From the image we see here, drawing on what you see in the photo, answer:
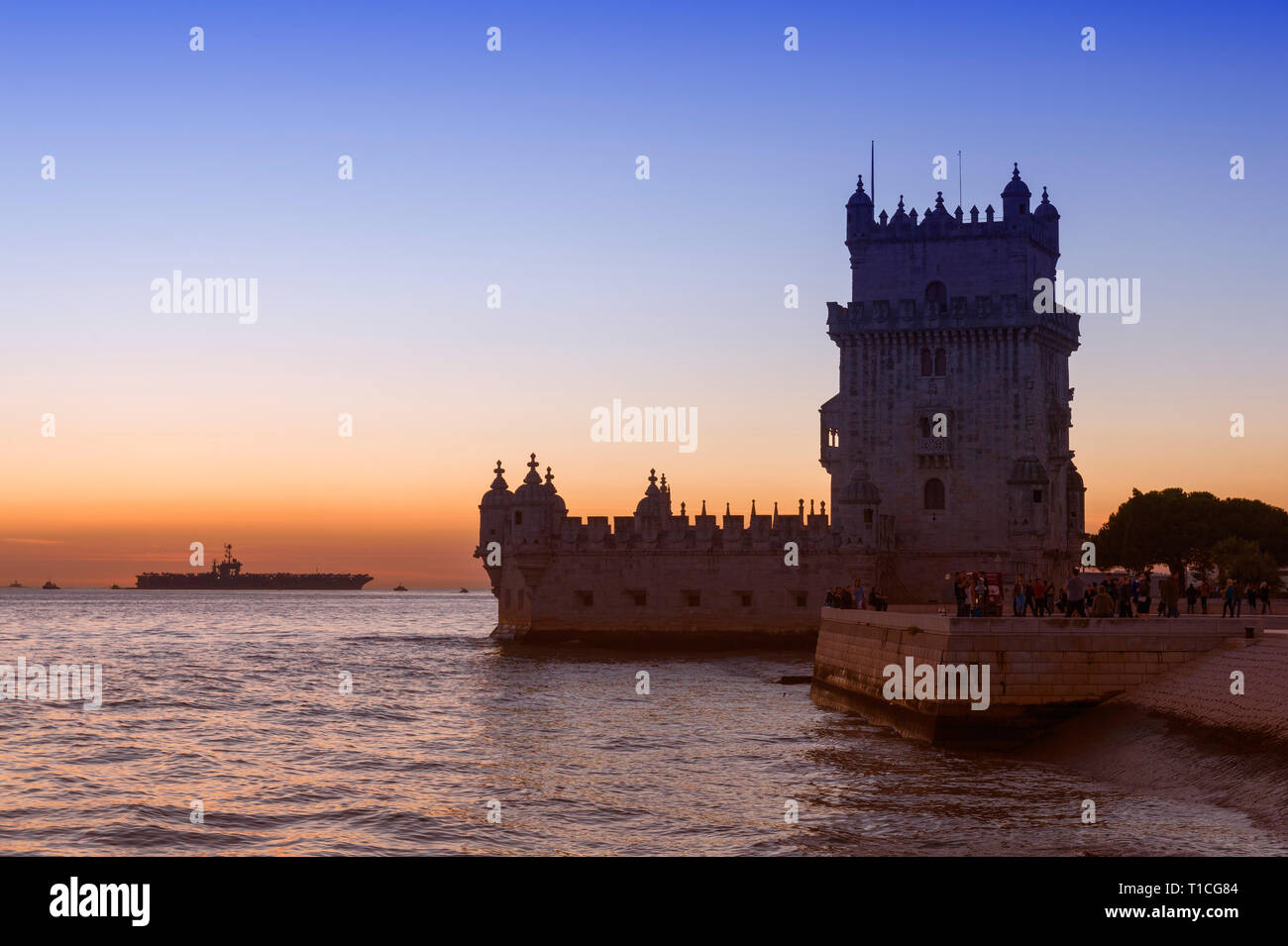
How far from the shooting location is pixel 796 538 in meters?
60.6

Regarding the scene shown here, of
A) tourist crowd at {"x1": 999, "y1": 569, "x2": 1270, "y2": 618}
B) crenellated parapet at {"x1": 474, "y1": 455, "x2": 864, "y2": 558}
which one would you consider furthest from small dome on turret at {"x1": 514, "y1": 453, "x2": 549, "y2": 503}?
tourist crowd at {"x1": 999, "y1": 569, "x2": 1270, "y2": 618}

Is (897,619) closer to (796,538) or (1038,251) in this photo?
(796,538)

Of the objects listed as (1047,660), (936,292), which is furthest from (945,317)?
(1047,660)

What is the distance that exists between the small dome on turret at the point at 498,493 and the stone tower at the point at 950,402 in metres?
16.3

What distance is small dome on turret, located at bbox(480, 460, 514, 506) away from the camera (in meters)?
69.2

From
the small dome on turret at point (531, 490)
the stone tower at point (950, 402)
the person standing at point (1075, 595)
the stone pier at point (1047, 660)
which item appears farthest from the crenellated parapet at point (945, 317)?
the stone pier at point (1047, 660)

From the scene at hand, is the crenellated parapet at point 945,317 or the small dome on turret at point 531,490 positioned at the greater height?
the crenellated parapet at point 945,317

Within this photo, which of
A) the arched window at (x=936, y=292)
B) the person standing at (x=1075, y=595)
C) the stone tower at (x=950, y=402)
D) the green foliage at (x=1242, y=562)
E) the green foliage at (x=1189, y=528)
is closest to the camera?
the person standing at (x=1075, y=595)

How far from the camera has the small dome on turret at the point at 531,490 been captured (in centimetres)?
6425

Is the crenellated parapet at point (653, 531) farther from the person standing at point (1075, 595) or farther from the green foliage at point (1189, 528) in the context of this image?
the green foliage at point (1189, 528)

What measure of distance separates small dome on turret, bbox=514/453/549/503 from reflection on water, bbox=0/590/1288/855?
15243 millimetres

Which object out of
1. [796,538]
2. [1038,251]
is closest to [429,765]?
[796,538]
